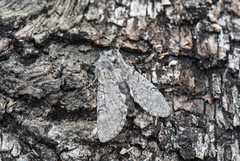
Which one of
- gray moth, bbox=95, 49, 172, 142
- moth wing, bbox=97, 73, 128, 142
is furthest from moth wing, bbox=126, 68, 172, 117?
moth wing, bbox=97, 73, 128, 142

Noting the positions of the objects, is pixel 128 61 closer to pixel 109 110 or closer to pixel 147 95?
pixel 147 95

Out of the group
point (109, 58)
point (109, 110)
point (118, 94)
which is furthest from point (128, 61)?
point (109, 110)

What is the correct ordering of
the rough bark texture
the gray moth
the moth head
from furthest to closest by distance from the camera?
the moth head < the gray moth < the rough bark texture

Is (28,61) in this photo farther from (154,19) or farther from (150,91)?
(154,19)

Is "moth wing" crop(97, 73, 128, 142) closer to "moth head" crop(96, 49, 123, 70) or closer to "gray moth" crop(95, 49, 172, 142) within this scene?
"gray moth" crop(95, 49, 172, 142)

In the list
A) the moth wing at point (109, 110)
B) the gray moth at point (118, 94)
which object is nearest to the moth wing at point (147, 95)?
the gray moth at point (118, 94)

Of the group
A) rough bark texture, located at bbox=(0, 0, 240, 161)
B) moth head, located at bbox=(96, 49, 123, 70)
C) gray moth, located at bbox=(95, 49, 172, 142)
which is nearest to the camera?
rough bark texture, located at bbox=(0, 0, 240, 161)
